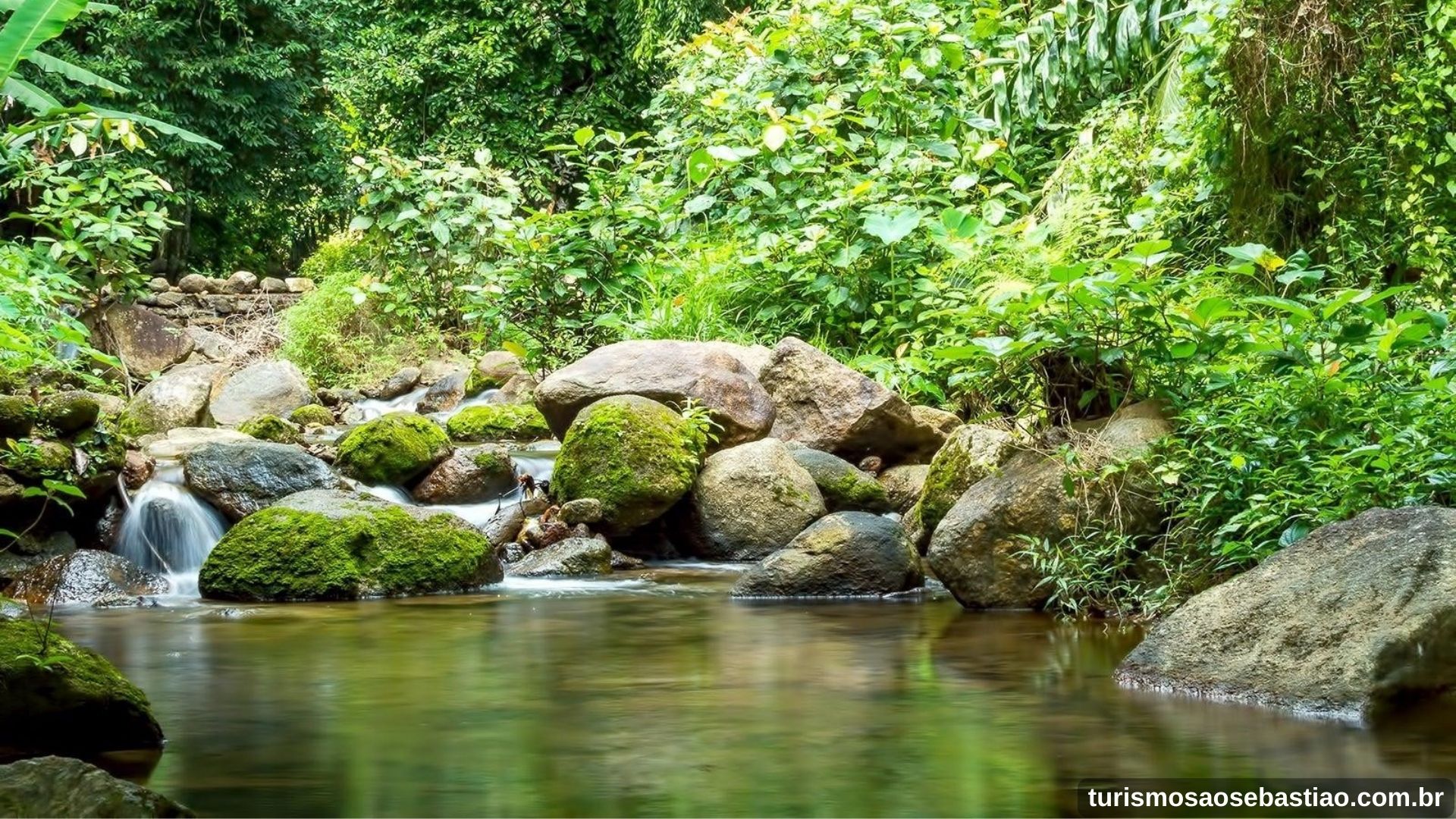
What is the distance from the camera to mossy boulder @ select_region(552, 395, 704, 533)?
387 inches

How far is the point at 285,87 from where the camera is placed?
2553cm

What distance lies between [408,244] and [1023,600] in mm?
10393

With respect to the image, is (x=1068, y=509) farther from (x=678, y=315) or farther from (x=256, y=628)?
(x=678, y=315)

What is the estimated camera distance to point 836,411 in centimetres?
1071

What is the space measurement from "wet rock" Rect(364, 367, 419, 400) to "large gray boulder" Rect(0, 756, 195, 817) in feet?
45.9

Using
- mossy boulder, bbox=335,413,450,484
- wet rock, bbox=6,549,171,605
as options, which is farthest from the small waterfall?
mossy boulder, bbox=335,413,450,484

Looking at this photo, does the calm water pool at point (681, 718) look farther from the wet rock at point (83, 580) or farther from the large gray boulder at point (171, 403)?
the large gray boulder at point (171, 403)

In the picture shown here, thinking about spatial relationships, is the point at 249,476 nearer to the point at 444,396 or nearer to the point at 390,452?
the point at 390,452

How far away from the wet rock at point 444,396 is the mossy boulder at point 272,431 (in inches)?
109

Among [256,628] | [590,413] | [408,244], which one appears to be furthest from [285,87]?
[256,628]

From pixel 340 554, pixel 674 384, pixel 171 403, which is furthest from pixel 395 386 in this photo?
pixel 340 554

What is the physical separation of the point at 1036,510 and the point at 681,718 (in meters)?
2.86

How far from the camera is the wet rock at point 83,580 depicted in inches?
333

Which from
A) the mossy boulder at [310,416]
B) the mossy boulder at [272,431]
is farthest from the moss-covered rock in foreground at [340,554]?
the mossy boulder at [310,416]
